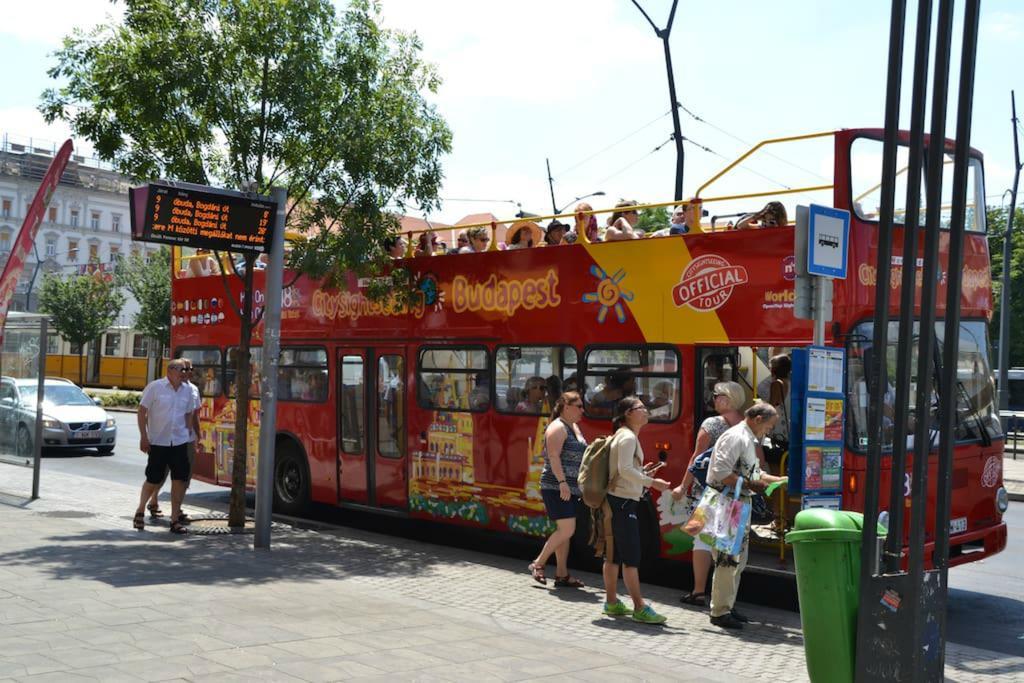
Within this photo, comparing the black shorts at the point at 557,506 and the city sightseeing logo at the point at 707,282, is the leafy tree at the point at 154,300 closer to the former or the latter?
the black shorts at the point at 557,506

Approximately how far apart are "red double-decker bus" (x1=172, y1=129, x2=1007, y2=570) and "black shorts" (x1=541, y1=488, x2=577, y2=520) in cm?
81

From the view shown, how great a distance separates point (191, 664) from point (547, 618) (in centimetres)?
293

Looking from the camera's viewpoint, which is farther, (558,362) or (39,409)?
(39,409)

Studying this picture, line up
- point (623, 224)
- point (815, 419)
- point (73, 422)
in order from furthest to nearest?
point (73, 422)
point (623, 224)
point (815, 419)

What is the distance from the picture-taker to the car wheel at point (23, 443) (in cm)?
1518

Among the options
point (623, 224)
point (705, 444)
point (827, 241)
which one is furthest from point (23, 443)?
point (827, 241)

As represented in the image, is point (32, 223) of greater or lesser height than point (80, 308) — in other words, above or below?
below

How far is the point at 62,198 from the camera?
97562 mm

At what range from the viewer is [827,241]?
8.53 meters

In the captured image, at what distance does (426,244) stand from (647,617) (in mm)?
5624

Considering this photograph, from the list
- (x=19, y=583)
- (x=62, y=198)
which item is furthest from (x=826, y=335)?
(x=62, y=198)

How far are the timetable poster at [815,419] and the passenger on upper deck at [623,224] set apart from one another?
9.14ft

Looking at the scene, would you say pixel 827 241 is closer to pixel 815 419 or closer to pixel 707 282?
pixel 815 419

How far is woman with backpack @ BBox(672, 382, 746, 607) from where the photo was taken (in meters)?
9.30
